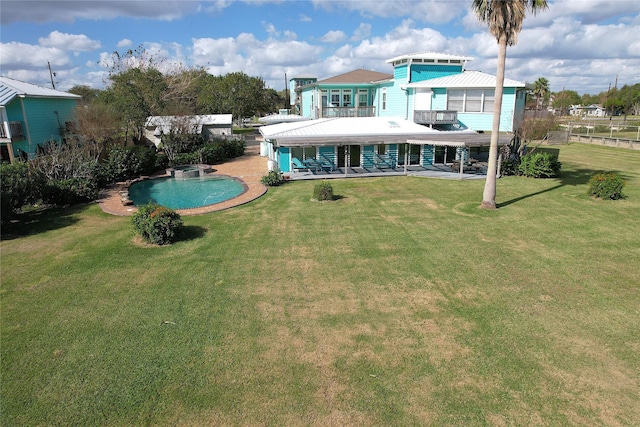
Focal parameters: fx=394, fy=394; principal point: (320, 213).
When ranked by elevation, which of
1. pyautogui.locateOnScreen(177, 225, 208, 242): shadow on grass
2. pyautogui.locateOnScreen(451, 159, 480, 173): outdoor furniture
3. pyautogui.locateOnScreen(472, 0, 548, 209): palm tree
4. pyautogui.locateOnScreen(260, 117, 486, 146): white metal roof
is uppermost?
pyautogui.locateOnScreen(472, 0, 548, 209): palm tree

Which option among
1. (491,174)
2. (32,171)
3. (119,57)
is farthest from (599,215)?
(119,57)

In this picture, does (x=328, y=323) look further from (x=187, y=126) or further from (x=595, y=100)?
(x=595, y=100)


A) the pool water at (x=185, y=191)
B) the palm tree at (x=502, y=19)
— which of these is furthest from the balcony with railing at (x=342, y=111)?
the palm tree at (x=502, y=19)

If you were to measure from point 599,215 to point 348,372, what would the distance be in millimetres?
14338

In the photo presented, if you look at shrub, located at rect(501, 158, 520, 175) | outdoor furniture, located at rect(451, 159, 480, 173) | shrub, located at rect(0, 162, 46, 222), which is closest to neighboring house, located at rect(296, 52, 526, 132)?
outdoor furniture, located at rect(451, 159, 480, 173)

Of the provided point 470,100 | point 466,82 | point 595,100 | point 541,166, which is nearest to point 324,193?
point 541,166

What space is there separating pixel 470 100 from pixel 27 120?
3022 cm

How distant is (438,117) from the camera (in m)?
28.2

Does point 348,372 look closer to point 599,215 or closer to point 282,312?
point 282,312

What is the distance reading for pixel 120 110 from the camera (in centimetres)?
3266

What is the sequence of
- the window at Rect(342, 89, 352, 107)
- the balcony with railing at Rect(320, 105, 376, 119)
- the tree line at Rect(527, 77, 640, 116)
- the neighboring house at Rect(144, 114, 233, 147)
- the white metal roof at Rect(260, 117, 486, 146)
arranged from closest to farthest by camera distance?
the white metal roof at Rect(260, 117, 486, 146) < the neighboring house at Rect(144, 114, 233, 147) < the balcony with railing at Rect(320, 105, 376, 119) < the window at Rect(342, 89, 352, 107) < the tree line at Rect(527, 77, 640, 116)

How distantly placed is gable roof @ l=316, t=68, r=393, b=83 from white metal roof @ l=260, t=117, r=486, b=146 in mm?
7760

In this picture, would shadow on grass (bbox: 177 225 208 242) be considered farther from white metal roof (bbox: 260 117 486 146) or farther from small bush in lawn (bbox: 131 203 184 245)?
white metal roof (bbox: 260 117 486 146)

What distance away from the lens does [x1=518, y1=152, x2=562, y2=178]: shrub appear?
23609mm
